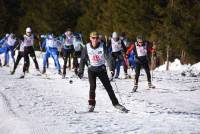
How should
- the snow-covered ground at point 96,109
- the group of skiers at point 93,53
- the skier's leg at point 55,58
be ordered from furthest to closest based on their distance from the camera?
the skier's leg at point 55,58 < the group of skiers at point 93,53 < the snow-covered ground at point 96,109

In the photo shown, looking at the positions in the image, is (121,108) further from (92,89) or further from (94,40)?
(94,40)

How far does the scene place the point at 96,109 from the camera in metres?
13.0

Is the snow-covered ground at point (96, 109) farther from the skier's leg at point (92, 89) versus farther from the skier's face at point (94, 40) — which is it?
the skier's face at point (94, 40)

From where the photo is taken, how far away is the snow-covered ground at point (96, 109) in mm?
10086

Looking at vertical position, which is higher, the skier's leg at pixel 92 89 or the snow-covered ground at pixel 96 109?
the skier's leg at pixel 92 89

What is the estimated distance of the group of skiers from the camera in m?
12.4

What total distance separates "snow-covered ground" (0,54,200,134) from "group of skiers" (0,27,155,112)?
73 cm

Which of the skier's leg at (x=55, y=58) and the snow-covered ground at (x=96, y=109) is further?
the skier's leg at (x=55, y=58)

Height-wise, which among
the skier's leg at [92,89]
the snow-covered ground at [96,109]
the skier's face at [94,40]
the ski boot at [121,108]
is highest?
the skier's face at [94,40]

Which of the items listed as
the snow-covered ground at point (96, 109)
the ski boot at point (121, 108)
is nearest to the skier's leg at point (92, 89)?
the snow-covered ground at point (96, 109)

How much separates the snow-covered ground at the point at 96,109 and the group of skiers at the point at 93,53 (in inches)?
28.5

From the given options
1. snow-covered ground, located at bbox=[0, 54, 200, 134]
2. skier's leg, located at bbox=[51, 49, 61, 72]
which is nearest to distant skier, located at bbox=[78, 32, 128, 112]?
snow-covered ground, located at bbox=[0, 54, 200, 134]

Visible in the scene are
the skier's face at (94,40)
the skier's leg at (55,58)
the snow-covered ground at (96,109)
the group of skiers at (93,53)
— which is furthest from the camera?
the skier's leg at (55,58)

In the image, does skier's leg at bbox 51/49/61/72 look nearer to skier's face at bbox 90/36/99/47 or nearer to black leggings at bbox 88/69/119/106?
black leggings at bbox 88/69/119/106
